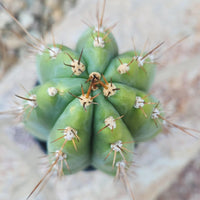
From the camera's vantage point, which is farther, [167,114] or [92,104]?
[167,114]

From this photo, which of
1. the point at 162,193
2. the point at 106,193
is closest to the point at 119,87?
the point at 106,193

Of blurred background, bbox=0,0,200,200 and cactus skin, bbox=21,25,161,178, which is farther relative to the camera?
blurred background, bbox=0,0,200,200

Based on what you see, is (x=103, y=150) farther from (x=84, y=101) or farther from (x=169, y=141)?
(x=169, y=141)

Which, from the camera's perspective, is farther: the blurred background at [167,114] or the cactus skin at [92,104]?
the blurred background at [167,114]
